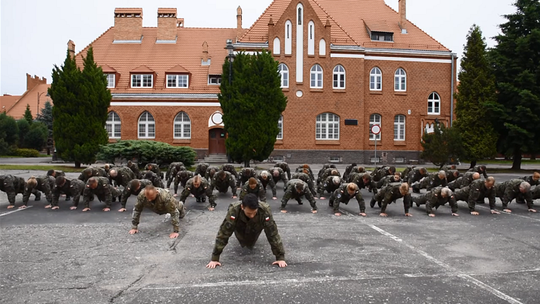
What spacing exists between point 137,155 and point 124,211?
11273 millimetres

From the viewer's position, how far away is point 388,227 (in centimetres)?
902

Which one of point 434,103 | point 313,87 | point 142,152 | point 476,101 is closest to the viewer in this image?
point 142,152

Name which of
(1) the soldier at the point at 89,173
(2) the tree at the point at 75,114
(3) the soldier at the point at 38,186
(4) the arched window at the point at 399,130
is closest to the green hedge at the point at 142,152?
(2) the tree at the point at 75,114

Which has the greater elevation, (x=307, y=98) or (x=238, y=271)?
(x=307, y=98)

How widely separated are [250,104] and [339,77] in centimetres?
1234

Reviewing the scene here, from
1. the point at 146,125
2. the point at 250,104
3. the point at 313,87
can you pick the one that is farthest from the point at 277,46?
the point at 146,125

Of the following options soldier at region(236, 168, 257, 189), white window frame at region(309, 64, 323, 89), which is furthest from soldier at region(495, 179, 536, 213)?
white window frame at region(309, 64, 323, 89)

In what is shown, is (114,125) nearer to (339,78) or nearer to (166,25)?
(166,25)

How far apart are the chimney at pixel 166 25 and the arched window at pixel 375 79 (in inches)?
751

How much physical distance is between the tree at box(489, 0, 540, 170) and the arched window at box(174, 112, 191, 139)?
23.4 m

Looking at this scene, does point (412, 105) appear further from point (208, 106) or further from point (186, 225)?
point (186, 225)

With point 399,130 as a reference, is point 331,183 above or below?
below

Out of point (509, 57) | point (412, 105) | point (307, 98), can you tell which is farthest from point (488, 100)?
point (307, 98)

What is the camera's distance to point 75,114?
2284 centimetres
